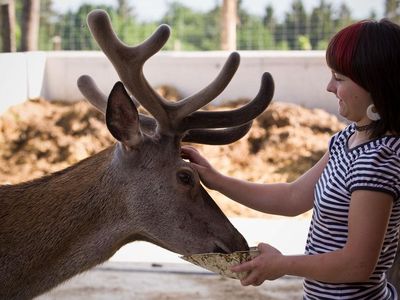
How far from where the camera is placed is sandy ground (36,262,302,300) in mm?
4773

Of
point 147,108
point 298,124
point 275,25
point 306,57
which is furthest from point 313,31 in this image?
point 147,108

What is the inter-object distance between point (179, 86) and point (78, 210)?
8.33 metres

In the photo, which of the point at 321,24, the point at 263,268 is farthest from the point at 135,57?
the point at 321,24

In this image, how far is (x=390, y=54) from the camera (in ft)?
7.54

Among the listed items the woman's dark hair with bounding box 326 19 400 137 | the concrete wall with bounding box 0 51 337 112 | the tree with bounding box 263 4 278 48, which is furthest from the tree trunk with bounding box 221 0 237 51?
the woman's dark hair with bounding box 326 19 400 137

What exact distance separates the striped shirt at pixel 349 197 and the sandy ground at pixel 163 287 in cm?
230

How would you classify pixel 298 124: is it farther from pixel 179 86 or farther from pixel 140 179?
pixel 140 179

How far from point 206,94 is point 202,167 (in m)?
0.33

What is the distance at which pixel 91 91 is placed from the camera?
3.50 m

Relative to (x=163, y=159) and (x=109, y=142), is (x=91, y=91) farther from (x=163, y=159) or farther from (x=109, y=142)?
(x=109, y=142)

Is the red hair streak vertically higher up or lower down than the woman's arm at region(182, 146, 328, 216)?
higher up

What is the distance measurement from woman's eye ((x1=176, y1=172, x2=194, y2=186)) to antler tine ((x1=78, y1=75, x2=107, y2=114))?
618mm

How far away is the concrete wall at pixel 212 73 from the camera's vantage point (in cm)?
1095

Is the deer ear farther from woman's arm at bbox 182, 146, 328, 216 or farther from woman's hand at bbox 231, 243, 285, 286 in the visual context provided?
woman's hand at bbox 231, 243, 285, 286
